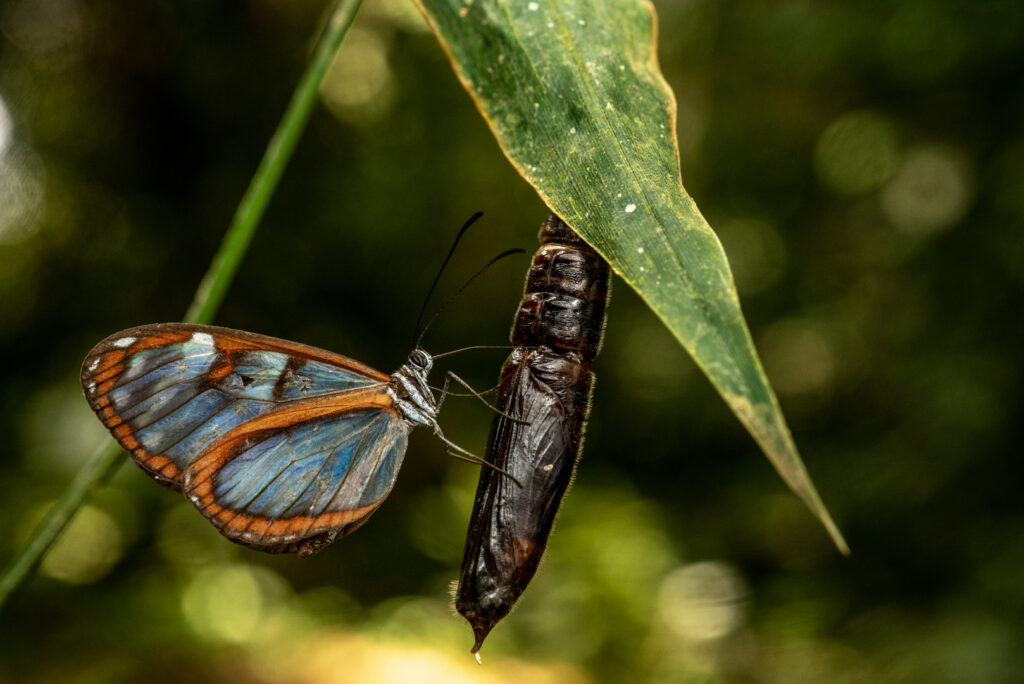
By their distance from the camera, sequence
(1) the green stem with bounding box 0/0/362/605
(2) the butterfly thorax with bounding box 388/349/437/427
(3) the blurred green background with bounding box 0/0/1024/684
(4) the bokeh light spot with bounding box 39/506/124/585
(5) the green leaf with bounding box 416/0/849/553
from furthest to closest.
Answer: (4) the bokeh light spot with bounding box 39/506/124/585 < (3) the blurred green background with bounding box 0/0/1024/684 < (2) the butterfly thorax with bounding box 388/349/437/427 < (1) the green stem with bounding box 0/0/362/605 < (5) the green leaf with bounding box 416/0/849/553

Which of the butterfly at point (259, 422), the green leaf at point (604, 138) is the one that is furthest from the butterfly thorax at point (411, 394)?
the green leaf at point (604, 138)

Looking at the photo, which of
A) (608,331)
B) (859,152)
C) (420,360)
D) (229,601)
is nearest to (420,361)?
(420,360)

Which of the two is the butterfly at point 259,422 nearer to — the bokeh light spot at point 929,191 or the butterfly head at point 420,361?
the butterfly head at point 420,361

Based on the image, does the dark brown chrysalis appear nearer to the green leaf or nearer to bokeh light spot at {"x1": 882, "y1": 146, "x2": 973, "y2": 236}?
the green leaf

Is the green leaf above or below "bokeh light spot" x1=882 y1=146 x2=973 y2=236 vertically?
above

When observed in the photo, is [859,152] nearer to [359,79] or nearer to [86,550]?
[359,79]

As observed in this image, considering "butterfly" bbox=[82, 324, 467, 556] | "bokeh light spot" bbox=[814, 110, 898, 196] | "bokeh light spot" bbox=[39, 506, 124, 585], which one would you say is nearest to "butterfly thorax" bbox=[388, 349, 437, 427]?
"butterfly" bbox=[82, 324, 467, 556]

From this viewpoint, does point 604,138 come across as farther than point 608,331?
No
